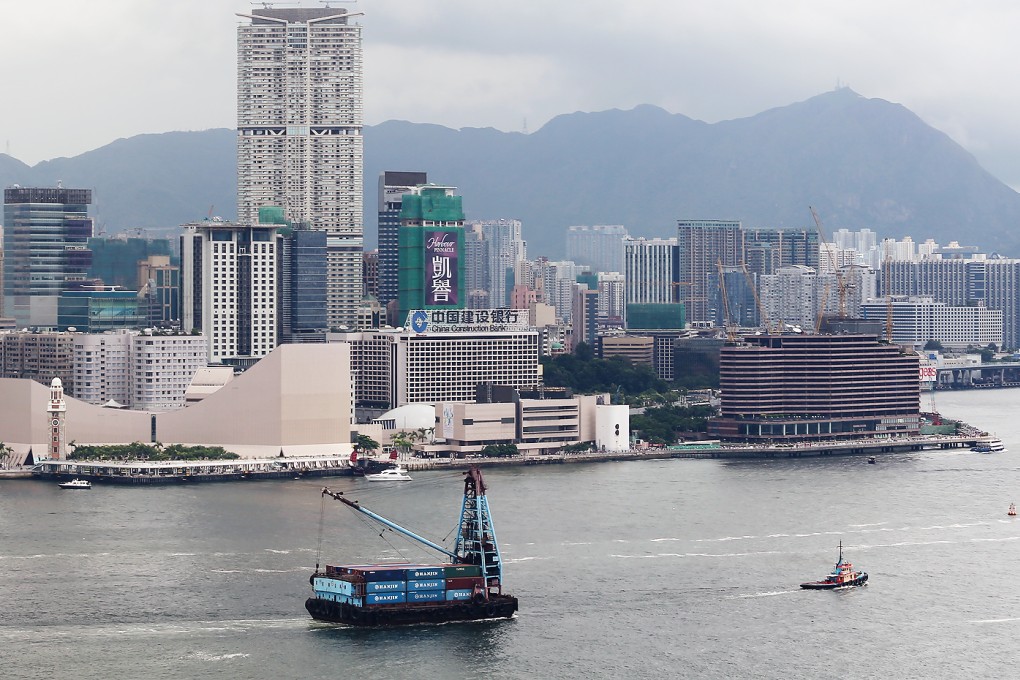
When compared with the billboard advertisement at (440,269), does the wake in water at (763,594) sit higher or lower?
lower

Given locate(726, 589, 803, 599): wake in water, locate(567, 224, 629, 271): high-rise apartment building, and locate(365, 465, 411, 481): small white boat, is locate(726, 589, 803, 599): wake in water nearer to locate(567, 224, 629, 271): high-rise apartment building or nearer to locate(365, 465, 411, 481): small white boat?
locate(365, 465, 411, 481): small white boat

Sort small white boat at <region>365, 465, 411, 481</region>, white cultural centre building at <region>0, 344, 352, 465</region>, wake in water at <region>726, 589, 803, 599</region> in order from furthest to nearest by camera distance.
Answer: white cultural centre building at <region>0, 344, 352, 465</region> < small white boat at <region>365, 465, 411, 481</region> < wake in water at <region>726, 589, 803, 599</region>

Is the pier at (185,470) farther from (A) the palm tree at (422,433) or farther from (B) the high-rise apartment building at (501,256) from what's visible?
(B) the high-rise apartment building at (501,256)

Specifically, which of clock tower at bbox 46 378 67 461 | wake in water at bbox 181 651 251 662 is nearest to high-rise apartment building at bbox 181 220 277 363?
clock tower at bbox 46 378 67 461

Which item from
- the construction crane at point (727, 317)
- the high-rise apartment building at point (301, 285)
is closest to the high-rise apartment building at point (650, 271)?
the construction crane at point (727, 317)

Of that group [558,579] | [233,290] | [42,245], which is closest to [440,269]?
[233,290]

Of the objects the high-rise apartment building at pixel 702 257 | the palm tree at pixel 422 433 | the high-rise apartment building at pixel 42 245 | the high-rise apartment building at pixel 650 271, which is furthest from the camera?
the high-rise apartment building at pixel 702 257

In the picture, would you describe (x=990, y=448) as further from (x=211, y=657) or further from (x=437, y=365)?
(x=211, y=657)
